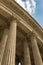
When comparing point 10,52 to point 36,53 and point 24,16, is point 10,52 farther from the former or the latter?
point 24,16

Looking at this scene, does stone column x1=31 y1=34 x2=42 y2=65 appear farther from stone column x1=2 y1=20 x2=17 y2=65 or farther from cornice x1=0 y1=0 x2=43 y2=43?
stone column x1=2 y1=20 x2=17 y2=65

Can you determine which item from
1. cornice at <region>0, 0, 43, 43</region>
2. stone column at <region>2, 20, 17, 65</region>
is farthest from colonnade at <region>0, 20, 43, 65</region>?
cornice at <region>0, 0, 43, 43</region>

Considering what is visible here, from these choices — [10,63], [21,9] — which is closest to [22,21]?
[21,9]

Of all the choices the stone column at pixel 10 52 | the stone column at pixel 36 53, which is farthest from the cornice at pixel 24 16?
the stone column at pixel 10 52

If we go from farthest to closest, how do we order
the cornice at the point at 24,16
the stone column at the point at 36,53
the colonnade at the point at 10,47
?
the cornice at the point at 24,16, the stone column at the point at 36,53, the colonnade at the point at 10,47

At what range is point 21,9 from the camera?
31.5m

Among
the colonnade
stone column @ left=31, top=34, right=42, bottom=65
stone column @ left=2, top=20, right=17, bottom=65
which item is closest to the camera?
stone column @ left=2, top=20, right=17, bottom=65

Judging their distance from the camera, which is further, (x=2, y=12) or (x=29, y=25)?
(x=29, y=25)

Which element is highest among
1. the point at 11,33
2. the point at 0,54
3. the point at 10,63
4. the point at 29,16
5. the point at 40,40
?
the point at 29,16

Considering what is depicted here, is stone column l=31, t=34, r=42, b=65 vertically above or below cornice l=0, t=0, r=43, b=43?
below

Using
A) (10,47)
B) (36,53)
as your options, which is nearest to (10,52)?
(10,47)

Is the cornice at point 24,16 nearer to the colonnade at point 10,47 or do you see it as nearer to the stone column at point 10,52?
the colonnade at point 10,47

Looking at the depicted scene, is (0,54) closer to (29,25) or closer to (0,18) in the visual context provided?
(0,18)

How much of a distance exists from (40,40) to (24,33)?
5517 millimetres
